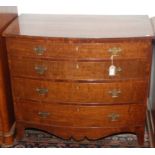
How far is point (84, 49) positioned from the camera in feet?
5.93

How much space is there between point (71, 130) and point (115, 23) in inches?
32.2

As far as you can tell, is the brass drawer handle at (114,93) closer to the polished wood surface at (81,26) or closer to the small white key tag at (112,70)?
the small white key tag at (112,70)

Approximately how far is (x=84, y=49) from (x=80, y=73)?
167mm

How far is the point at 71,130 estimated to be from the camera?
2.07m

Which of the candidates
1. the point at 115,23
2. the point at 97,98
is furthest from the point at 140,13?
the point at 97,98

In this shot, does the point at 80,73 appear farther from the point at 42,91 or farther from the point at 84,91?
the point at 42,91

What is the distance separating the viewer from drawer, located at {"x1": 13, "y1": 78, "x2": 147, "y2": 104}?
1.92m

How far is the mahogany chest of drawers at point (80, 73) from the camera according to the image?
5.94 ft
